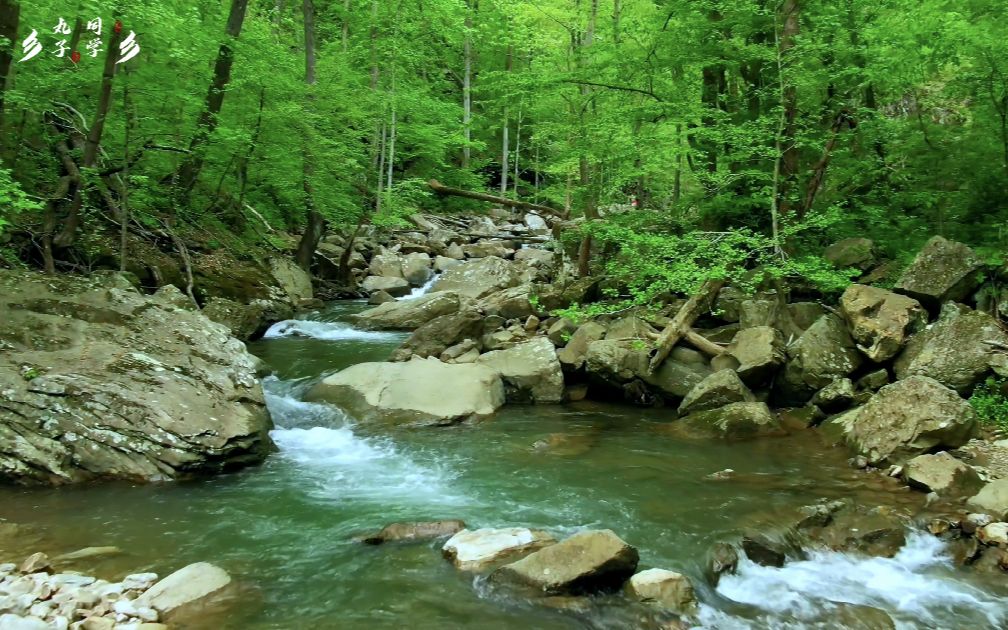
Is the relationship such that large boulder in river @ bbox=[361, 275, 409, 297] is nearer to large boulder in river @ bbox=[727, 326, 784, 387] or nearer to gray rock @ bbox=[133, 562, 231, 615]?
large boulder in river @ bbox=[727, 326, 784, 387]

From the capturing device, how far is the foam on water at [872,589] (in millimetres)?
4812

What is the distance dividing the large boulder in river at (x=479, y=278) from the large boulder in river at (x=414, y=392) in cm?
742

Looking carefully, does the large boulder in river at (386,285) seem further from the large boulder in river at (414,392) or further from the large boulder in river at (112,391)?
the large boulder in river at (112,391)

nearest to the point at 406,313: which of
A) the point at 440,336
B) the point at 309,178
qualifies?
the point at 440,336

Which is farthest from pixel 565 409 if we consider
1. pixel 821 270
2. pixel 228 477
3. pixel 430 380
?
pixel 228 477

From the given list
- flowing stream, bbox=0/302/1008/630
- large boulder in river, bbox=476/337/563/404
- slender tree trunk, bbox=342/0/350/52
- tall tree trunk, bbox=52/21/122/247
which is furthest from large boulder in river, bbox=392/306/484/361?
slender tree trunk, bbox=342/0/350/52

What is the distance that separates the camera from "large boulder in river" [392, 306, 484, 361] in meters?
12.3

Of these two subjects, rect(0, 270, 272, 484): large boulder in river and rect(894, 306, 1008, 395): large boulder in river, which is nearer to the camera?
rect(0, 270, 272, 484): large boulder in river

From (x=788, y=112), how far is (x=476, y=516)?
8.77 m

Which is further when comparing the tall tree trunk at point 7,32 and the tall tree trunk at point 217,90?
the tall tree trunk at point 217,90

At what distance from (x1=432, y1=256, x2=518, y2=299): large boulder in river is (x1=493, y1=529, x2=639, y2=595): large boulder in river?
42.7 ft

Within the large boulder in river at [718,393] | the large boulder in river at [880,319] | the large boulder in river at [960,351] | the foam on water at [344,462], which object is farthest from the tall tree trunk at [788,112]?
the foam on water at [344,462]

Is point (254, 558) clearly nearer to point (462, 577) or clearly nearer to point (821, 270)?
point (462, 577)

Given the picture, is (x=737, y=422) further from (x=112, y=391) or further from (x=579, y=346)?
(x=112, y=391)
